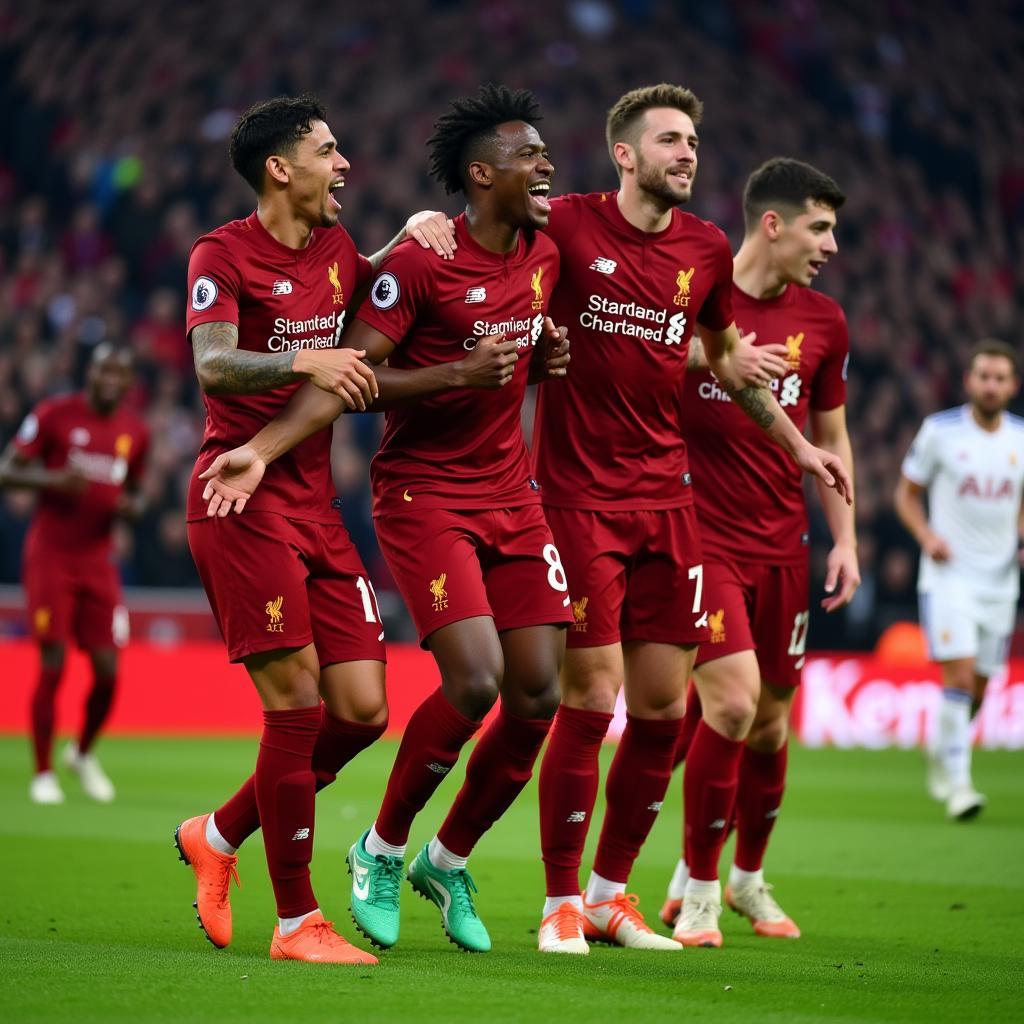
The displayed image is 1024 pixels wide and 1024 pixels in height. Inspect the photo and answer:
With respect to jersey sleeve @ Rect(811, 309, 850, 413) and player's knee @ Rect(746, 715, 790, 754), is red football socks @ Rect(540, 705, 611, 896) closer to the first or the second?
player's knee @ Rect(746, 715, 790, 754)

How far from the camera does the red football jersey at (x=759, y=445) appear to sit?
673 cm

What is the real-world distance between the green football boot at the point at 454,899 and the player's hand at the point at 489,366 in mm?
1590

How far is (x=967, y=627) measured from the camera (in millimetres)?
10961

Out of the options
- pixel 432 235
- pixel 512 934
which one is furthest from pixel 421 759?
pixel 432 235

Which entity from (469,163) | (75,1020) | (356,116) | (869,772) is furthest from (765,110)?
(75,1020)

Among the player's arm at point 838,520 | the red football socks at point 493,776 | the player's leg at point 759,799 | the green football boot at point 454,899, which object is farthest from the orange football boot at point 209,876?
the player's arm at point 838,520

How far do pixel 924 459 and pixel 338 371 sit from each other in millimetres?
6857

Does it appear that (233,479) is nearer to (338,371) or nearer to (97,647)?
(338,371)

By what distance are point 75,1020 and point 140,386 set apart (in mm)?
13572

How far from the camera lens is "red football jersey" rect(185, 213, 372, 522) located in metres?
5.30

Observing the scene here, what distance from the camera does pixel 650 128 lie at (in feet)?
19.9

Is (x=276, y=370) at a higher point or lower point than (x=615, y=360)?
lower

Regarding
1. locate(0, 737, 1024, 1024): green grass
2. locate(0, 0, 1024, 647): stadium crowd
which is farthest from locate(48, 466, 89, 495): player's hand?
locate(0, 0, 1024, 647): stadium crowd

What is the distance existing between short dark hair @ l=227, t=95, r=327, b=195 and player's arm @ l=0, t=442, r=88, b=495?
19.1 feet
